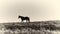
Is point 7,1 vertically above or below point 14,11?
above

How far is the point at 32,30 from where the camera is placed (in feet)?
3.04

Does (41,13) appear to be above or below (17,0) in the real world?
below

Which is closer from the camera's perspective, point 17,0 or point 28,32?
point 28,32

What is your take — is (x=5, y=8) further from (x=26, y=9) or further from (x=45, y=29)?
(x=45, y=29)

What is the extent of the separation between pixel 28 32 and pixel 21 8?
0.53m

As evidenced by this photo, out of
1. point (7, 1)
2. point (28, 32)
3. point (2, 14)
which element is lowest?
point (28, 32)

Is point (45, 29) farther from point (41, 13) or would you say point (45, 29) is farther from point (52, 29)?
point (41, 13)

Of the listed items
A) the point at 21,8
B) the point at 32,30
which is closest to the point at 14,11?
the point at 21,8

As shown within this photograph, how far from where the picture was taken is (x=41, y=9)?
1379 millimetres

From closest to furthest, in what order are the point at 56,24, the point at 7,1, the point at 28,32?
1. the point at 28,32
2. the point at 56,24
3. the point at 7,1

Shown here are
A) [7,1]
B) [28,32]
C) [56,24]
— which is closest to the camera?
[28,32]

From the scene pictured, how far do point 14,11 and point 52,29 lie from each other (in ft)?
2.00

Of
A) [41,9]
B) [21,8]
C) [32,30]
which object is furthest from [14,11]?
[32,30]

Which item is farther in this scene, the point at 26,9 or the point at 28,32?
the point at 26,9
